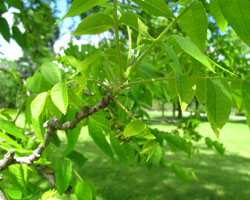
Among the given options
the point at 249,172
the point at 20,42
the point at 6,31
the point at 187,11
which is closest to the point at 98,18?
the point at 187,11

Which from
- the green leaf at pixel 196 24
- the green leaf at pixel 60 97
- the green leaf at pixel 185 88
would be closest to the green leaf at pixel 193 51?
the green leaf at pixel 196 24

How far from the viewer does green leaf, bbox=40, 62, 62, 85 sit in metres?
1.12

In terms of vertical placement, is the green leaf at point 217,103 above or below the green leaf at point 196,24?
below

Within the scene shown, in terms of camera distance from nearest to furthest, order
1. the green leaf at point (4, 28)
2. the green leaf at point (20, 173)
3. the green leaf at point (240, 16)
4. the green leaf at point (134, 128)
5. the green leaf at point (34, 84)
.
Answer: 1. the green leaf at point (240, 16)
2. the green leaf at point (134, 128)
3. the green leaf at point (20, 173)
4. the green leaf at point (34, 84)
5. the green leaf at point (4, 28)

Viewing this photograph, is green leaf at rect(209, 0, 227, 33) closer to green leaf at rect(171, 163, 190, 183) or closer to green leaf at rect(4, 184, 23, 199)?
green leaf at rect(4, 184, 23, 199)

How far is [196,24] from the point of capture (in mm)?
687

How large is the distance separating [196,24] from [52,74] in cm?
73

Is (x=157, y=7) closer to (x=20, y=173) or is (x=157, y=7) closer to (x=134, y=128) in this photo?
(x=134, y=128)

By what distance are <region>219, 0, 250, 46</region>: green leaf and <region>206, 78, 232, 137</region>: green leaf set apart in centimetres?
21

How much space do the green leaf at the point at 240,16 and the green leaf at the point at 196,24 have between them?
3.3 inches

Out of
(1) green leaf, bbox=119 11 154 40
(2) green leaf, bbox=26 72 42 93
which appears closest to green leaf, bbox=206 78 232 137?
(1) green leaf, bbox=119 11 154 40

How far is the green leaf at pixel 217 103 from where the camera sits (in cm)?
72

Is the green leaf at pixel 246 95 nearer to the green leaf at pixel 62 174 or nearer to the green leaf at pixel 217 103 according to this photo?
the green leaf at pixel 217 103

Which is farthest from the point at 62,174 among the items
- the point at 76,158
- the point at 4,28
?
the point at 4,28
